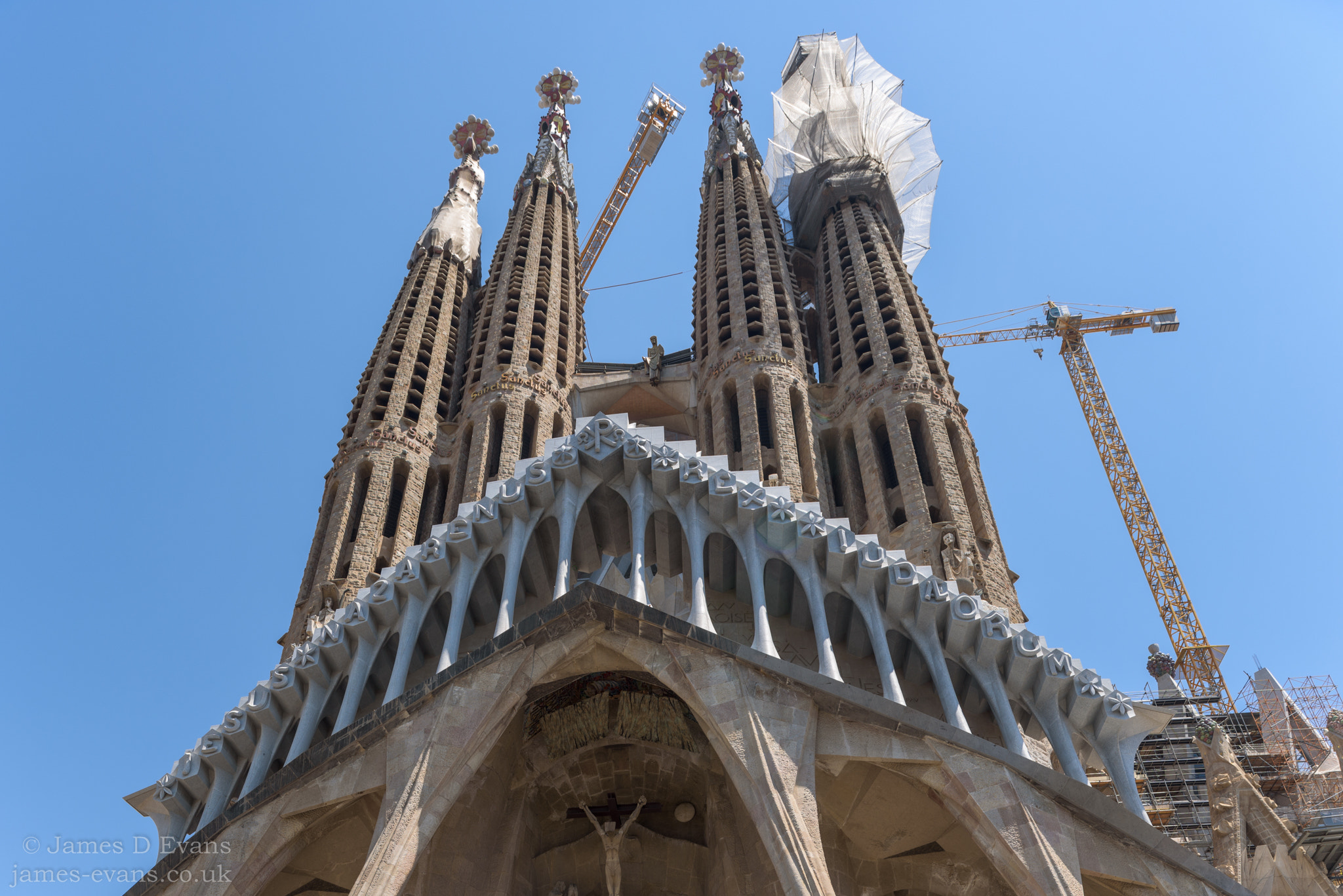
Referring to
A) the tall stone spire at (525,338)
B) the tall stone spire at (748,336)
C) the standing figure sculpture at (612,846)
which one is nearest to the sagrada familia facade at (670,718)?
the standing figure sculpture at (612,846)

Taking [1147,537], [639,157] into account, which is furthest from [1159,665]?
[639,157]

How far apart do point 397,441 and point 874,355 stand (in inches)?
424

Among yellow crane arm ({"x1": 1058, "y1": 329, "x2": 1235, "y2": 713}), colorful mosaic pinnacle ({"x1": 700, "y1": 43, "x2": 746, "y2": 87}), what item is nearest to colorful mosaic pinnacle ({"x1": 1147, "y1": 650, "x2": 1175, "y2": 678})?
yellow crane arm ({"x1": 1058, "y1": 329, "x2": 1235, "y2": 713})

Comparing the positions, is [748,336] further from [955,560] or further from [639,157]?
[639,157]

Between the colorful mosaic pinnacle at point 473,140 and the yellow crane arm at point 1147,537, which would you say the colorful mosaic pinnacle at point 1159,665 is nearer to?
the yellow crane arm at point 1147,537

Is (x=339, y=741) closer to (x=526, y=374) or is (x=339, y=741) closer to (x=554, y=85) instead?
(x=526, y=374)

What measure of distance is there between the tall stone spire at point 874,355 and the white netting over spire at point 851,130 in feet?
0.19

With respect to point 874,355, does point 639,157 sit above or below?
above

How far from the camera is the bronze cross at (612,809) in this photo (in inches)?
719

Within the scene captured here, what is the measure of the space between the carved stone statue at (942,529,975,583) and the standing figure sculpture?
7.46 metres

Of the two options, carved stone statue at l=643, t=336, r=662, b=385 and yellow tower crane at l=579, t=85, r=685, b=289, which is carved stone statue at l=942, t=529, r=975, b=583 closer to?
carved stone statue at l=643, t=336, r=662, b=385

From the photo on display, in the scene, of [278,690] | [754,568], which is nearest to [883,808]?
[754,568]

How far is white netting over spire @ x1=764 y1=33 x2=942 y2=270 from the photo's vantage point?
36.7m

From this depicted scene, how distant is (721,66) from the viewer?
144ft
